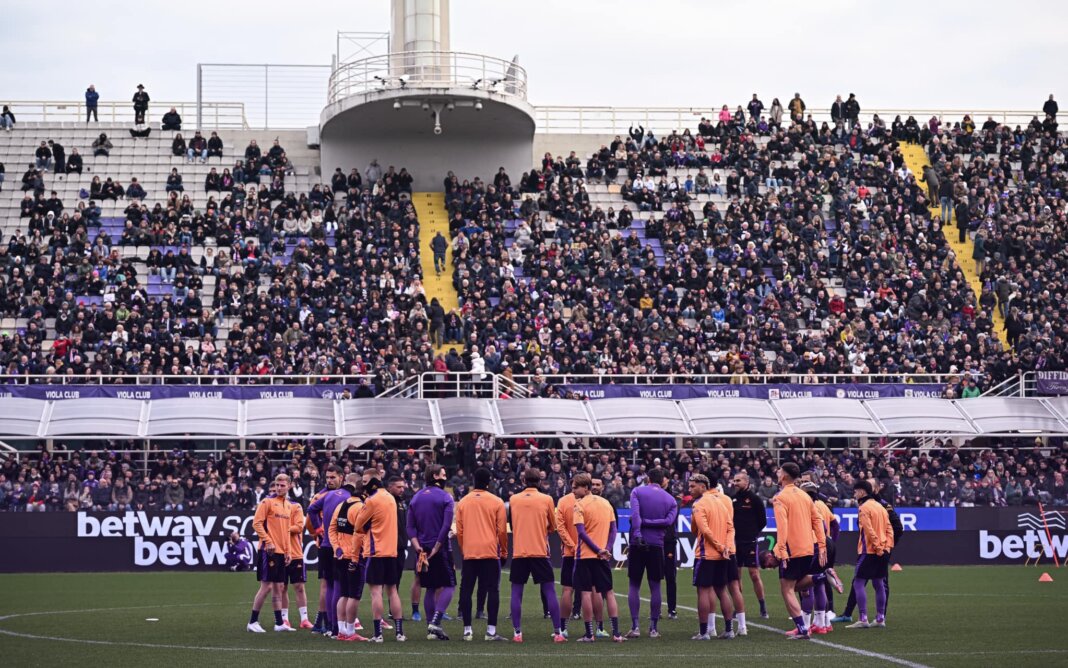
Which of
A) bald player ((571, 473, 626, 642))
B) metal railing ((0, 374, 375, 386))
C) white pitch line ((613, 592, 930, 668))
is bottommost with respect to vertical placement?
white pitch line ((613, 592, 930, 668))

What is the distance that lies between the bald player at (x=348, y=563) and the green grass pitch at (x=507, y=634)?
351mm

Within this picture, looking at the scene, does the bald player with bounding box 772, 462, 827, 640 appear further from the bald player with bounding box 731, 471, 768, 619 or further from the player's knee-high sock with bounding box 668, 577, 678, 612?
the player's knee-high sock with bounding box 668, 577, 678, 612

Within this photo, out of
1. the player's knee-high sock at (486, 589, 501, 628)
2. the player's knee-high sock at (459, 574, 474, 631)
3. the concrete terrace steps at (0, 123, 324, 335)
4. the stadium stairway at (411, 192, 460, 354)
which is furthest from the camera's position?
the concrete terrace steps at (0, 123, 324, 335)

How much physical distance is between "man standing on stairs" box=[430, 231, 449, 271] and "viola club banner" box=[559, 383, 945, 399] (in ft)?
28.2

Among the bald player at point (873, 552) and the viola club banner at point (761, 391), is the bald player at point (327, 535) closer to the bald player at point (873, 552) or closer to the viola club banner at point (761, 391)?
the bald player at point (873, 552)

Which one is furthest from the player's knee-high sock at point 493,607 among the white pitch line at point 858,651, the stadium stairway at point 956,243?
the stadium stairway at point 956,243

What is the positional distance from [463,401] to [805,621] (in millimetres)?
19958

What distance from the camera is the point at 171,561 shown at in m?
33.6

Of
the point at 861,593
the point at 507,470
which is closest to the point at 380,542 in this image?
the point at 861,593

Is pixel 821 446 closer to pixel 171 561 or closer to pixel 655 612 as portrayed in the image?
pixel 171 561

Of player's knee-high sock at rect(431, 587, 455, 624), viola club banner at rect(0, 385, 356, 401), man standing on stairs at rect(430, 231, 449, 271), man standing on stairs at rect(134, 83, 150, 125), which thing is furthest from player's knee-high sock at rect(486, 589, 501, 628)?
man standing on stairs at rect(134, 83, 150, 125)

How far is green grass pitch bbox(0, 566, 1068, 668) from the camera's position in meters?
16.1

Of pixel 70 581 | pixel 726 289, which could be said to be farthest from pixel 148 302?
pixel 726 289

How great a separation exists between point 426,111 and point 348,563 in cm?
3294
